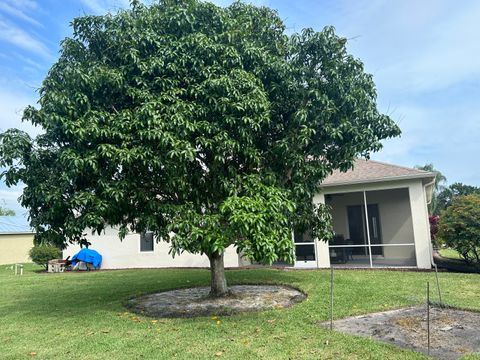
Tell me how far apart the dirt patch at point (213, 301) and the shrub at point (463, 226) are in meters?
5.97

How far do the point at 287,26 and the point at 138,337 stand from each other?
687 cm

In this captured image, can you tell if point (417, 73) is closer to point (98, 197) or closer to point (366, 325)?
point (366, 325)

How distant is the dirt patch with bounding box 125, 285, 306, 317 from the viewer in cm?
733

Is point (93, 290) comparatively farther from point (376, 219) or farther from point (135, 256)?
point (376, 219)

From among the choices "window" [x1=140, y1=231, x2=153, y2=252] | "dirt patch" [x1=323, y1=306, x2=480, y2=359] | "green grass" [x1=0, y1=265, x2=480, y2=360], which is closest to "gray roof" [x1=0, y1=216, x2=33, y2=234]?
"window" [x1=140, y1=231, x2=153, y2=252]

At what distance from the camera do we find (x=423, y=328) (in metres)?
5.54

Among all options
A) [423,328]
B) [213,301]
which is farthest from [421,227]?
[213,301]

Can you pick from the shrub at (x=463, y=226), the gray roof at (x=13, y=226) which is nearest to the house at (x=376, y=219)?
the shrub at (x=463, y=226)

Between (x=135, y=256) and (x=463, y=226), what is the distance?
569 inches

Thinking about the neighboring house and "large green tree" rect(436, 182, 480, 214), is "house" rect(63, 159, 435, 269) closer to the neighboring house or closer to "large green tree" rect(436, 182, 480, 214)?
the neighboring house

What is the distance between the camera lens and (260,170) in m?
7.23

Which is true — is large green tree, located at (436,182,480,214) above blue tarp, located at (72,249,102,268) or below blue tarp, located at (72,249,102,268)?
above

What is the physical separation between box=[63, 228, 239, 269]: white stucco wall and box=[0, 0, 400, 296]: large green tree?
9.42 metres

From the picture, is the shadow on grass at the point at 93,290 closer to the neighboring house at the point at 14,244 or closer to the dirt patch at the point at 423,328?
the dirt patch at the point at 423,328
